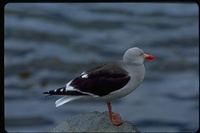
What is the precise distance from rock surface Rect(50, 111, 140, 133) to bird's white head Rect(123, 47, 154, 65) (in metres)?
0.54

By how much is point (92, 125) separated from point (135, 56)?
65cm

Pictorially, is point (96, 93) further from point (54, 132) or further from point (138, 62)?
point (54, 132)

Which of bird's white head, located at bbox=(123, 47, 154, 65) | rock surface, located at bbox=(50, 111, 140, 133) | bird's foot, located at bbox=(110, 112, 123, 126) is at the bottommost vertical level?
rock surface, located at bbox=(50, 111, 140, 133)

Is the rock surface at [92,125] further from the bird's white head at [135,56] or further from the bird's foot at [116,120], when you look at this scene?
the bird's white head at [135,56]

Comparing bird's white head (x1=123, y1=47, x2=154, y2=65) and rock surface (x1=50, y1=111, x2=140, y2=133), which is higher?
bird's white head (x1=123, y1=47, x2=154, y2=65)

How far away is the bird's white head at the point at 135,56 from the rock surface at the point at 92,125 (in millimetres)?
541

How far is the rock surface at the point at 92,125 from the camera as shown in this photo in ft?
14.5

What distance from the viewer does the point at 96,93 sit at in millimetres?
4125

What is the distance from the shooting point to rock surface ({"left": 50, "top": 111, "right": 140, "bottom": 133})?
14.5 ft

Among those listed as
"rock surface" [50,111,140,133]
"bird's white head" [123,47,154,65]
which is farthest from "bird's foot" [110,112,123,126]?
"bird's white head" [123,47,154,65]

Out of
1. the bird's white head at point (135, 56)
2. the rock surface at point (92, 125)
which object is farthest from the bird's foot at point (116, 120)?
the bird's white head at point (135, 56)

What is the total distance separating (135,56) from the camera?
4.12 m

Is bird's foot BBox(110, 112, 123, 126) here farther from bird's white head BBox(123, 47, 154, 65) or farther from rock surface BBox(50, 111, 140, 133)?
bird's white head BBox(123, 47, 154, 65)

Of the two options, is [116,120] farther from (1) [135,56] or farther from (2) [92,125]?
(1) [135,56]
